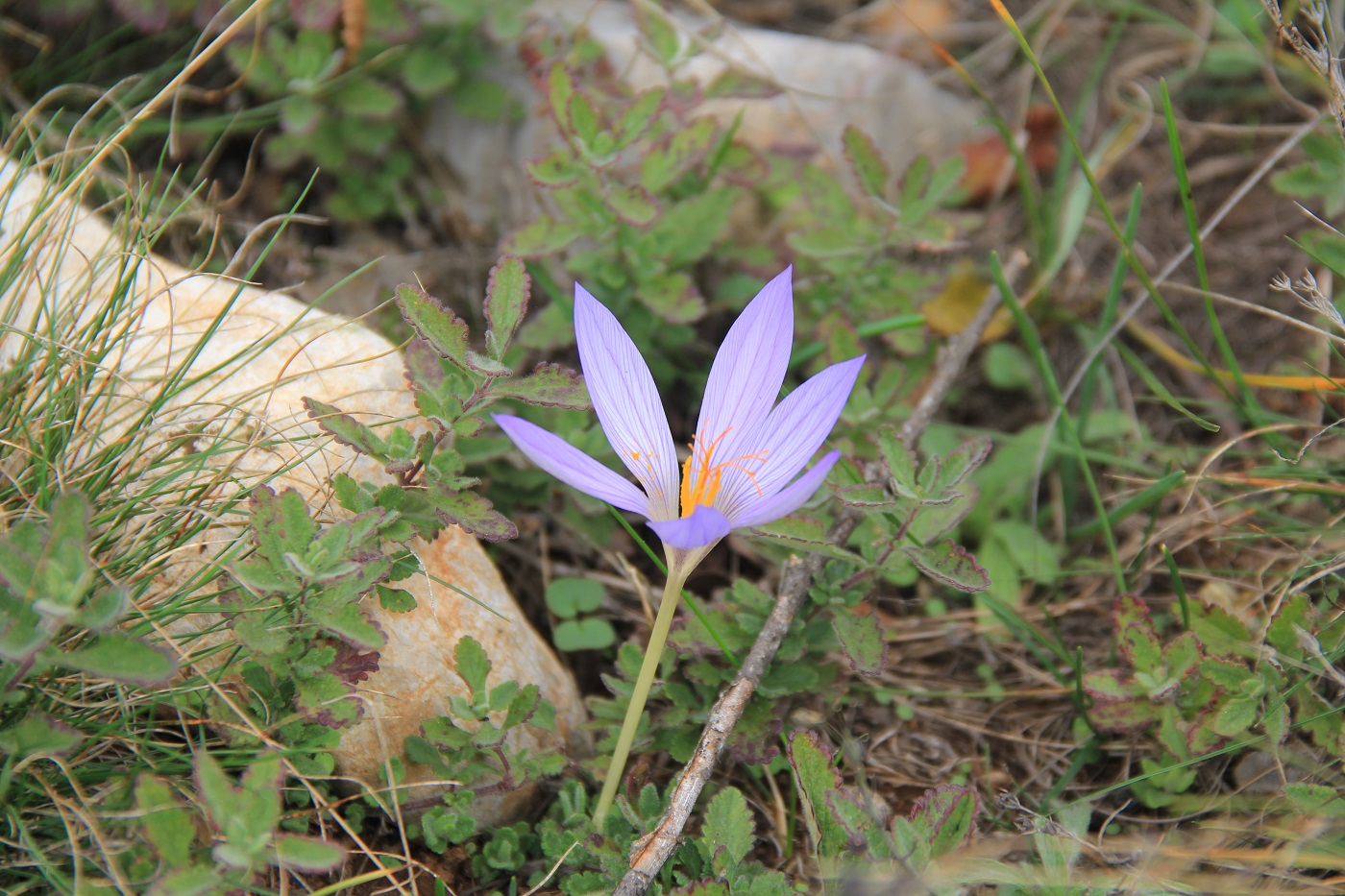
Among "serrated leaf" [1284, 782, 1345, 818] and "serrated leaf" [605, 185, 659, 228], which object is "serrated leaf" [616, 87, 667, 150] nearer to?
"serrated leaf" [605, 185, 659, 228]

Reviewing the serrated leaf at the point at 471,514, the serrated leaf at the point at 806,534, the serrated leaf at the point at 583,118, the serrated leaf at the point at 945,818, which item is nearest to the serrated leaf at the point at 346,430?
the serrated leaf at the point at 471,514

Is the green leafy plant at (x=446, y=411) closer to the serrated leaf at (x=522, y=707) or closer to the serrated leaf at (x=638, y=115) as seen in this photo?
the serrated leaf at (x=522, y=707)

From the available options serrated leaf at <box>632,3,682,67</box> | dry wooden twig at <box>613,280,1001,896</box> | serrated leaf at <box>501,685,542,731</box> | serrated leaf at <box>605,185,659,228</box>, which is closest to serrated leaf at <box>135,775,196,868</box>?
serrated leaf at <box>501,685,542,731</box>

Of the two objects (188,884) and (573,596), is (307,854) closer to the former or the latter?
(188,884)

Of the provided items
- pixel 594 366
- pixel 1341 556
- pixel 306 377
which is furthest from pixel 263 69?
pixel 1341 556

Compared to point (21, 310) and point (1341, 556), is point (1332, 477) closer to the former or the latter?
point (1341, 556)
